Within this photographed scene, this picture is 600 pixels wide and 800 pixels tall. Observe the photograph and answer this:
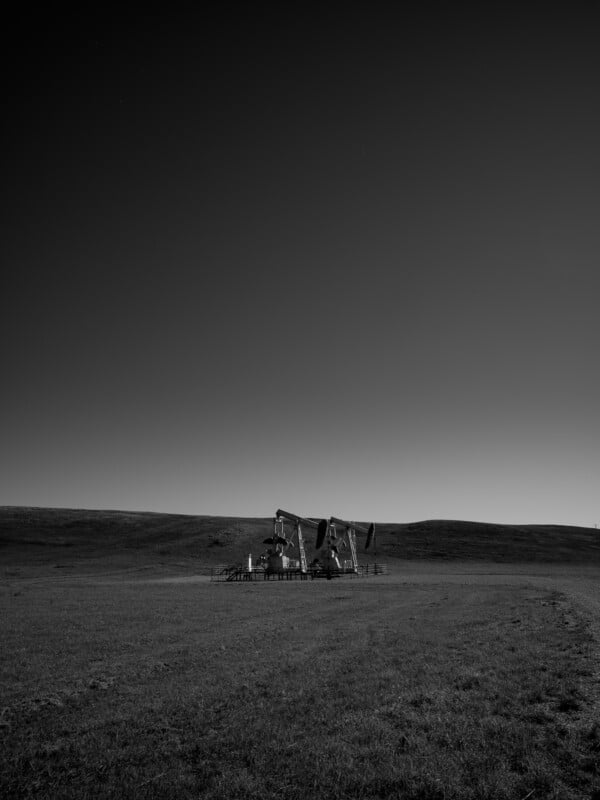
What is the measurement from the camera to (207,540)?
4188 inches

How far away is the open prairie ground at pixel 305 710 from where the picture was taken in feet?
23.9

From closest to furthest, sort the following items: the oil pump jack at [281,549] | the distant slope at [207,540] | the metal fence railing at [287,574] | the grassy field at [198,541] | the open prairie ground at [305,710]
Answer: the open prairie ground at [305,710] < the metal fence railing at [287,574] < the oil pump jack at [281,549] < the grassy field at [198,541] < the distant slope at [207,540]

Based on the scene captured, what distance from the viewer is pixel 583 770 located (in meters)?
7.27

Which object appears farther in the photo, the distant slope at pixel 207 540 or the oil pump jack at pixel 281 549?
the distant slope at pixel 207 540

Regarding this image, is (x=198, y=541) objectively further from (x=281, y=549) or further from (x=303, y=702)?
(x=303, y=702)

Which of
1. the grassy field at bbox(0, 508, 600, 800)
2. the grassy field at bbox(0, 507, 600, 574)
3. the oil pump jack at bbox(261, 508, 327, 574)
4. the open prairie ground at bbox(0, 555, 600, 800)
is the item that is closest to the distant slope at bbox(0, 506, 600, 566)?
the grassy field at bbox(0, 507, 600, 574)

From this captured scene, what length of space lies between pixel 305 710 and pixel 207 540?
10156 centimetres

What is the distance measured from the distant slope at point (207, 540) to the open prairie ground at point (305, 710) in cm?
7289

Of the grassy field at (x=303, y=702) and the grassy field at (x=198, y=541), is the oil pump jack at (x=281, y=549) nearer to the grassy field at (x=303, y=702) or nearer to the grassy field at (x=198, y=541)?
the grassy field at (x=198, y=541)

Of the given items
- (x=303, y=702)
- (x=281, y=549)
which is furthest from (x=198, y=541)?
(x=303, y=702)

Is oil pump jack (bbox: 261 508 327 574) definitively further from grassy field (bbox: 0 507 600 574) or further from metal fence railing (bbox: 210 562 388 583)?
grassy field (bbox: 0 507 600 574)

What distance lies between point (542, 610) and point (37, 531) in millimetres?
119187

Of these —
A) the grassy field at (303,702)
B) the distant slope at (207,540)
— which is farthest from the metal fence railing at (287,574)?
the grassy field at (303,702)

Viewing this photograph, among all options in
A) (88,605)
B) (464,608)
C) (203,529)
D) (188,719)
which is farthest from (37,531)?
(188,719)
